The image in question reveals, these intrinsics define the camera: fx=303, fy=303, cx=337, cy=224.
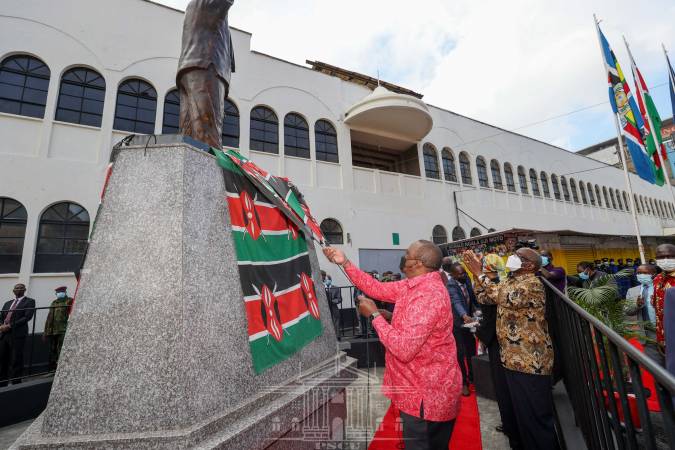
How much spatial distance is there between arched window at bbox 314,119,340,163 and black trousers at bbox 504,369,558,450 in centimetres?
1075

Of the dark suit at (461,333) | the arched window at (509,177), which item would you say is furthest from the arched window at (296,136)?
the arched window at (509,177)

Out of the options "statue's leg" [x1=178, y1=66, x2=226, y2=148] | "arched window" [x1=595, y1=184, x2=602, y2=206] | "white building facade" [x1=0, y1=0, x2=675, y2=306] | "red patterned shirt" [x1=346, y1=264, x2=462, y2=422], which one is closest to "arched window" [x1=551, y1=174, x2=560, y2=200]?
"white building facade" [x1=0, y1=0, x2=675, y2=306]

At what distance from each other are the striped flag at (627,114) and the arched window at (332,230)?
8.90 metres

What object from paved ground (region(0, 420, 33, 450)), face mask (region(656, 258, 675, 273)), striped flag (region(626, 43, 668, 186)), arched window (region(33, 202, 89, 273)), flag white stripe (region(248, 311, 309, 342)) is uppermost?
striped flag (region(626, 43, 668, 186))

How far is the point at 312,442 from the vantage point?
262 cm

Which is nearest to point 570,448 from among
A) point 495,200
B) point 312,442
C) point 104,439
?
point 312,442

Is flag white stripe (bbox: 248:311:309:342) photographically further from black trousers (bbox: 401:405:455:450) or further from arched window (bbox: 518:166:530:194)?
arched window (bbox: 518:166:530:194)

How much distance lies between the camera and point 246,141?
10719mm

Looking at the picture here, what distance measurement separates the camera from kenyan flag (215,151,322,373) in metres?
2.60

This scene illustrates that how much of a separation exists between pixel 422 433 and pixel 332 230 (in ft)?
32.3

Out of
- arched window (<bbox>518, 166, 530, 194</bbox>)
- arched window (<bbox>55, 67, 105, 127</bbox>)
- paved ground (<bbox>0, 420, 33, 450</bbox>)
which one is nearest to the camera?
paved ground (<bbox>0, 420, 33, 450</bbox>)

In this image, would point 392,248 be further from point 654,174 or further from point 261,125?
point 654,174

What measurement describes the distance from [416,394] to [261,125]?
1120 centimetres

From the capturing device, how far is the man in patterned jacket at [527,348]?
2.40 metres
